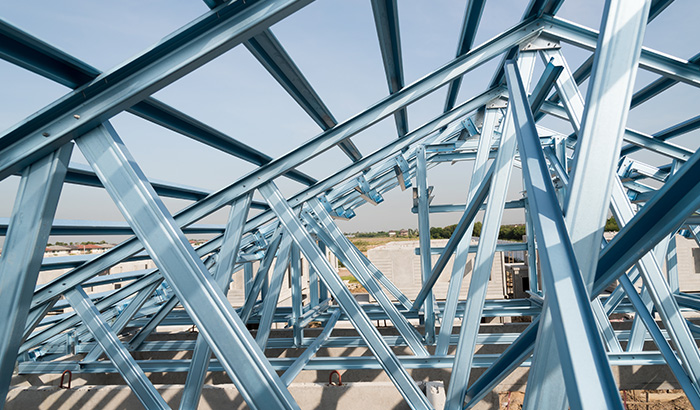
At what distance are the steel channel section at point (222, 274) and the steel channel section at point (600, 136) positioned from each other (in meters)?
2.32

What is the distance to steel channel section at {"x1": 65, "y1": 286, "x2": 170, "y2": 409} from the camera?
380cm

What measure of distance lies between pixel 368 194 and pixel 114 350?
Result: 398cm

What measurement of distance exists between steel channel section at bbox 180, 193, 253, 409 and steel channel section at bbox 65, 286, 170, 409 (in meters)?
0.65

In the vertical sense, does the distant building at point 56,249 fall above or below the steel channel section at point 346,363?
above

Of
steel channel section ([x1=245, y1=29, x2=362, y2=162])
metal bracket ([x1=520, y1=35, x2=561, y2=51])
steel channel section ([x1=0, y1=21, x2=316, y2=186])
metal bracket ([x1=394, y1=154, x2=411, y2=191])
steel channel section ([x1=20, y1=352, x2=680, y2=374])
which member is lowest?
steel channel section ([x1=20, y1=352, x2=680, y2=374])

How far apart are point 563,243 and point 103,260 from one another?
13.2 feet

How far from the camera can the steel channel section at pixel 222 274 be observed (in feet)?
10.6

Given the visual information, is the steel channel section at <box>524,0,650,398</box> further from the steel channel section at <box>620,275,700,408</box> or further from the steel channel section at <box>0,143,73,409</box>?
the steel channel section at <box>0,143,73,409</box>

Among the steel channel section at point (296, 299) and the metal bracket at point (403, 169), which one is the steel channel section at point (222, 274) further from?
the metal bracket at point (403, 169)

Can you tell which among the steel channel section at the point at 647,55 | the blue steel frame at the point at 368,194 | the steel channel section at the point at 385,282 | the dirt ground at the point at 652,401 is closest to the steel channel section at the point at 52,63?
the blue steel frame at the point at 368,194

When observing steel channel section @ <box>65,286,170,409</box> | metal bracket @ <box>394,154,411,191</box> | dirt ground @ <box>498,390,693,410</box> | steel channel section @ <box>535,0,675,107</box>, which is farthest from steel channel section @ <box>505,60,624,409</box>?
dirt ground @ <box>498,390,693,410</box>

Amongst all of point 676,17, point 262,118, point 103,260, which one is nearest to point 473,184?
point 676,17

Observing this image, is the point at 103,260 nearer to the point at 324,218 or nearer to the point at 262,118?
the point at 262,118

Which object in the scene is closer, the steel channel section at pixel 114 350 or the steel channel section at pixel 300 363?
the steel channel section at pixel 114 350
